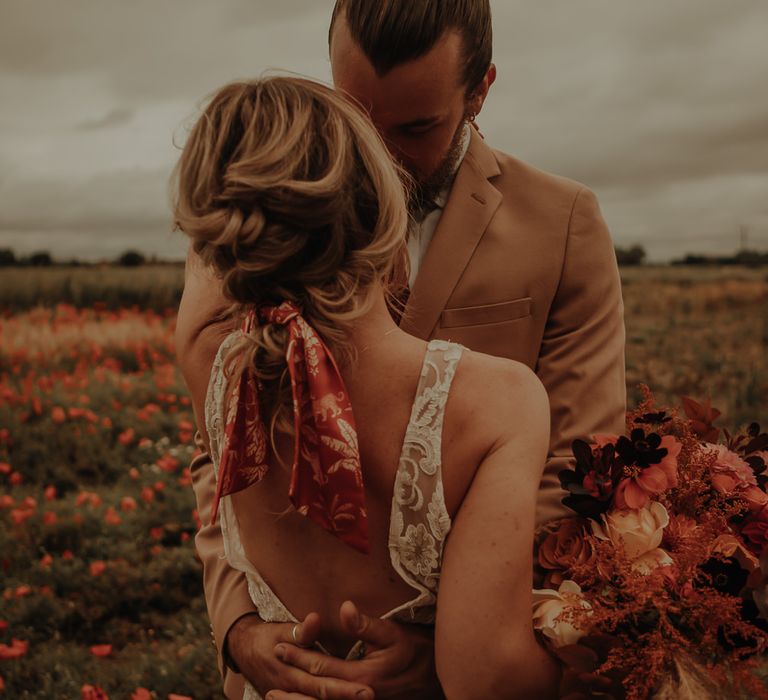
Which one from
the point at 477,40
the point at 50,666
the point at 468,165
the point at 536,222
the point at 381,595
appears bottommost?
the point at 50,666

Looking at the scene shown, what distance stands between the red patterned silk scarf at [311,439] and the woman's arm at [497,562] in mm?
235

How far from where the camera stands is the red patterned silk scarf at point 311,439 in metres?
1.77

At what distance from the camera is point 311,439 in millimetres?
1845

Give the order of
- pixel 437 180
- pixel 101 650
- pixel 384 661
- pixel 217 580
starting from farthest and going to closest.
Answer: pixel 101 650
pixel 437 180
pixel 217 580
pixel 384 661

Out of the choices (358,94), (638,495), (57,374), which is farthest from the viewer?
(57,374)

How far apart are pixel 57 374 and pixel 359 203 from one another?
383 inches

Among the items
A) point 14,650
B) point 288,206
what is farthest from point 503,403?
point 14,650

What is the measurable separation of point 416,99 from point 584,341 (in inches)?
45.9

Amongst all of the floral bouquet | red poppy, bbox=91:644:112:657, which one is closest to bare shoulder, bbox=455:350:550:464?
the floral bouquet

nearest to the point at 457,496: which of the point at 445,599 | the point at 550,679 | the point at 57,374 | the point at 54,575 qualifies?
the point at 445,599

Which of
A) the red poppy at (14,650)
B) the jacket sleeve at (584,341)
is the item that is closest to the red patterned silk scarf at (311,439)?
the jacket sleeve at (584,341)

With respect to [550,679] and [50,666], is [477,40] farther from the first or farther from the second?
[50,666]

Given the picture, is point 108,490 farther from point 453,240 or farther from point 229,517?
point 229,517

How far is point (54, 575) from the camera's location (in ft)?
19.6
